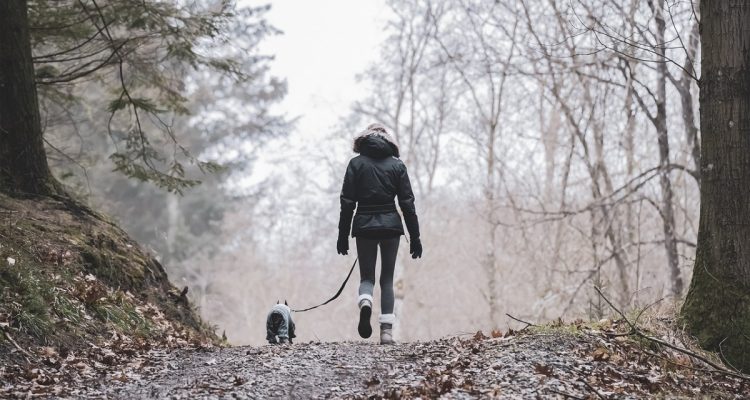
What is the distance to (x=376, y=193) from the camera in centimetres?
702

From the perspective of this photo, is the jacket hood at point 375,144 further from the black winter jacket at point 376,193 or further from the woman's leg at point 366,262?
the woman's leg at point 366,262

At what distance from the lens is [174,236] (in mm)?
32594

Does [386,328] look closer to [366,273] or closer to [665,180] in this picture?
[366,273]

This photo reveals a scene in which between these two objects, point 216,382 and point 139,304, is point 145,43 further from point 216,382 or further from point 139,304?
point 216,382

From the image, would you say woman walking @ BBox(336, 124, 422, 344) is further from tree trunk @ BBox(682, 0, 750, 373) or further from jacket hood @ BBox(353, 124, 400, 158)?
tree trunk @ BBox(682, 0, 750, 373)

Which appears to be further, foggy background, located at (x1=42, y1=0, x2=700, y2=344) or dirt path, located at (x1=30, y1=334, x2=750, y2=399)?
foggy background, located at (x1=42, y1=0, x2=700, y2=344)

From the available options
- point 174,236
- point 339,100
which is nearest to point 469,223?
point 339,100

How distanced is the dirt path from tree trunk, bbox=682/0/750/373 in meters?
0.56

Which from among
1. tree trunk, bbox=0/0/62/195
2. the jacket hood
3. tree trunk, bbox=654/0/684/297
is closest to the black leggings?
the jacket hood

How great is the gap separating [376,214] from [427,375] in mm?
2280

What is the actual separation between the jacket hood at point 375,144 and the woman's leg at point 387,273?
914mm

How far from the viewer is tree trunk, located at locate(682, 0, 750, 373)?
5.39 m

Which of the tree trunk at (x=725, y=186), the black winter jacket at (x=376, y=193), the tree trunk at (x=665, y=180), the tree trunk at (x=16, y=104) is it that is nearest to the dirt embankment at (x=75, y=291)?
the tree trunk at (x=16, y=104)

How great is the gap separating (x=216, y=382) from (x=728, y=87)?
181 inches
